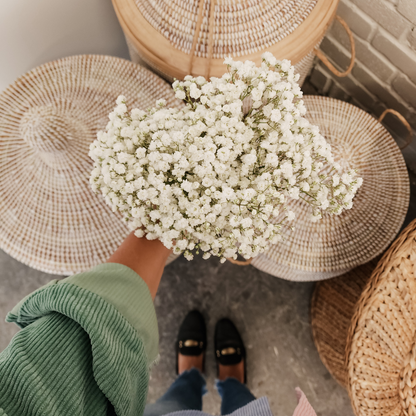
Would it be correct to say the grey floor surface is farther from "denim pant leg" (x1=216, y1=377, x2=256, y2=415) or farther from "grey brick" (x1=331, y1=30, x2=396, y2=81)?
"grey brick" (x1=331, y1=30, x2=396, y2=81)

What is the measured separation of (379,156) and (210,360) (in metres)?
1.00

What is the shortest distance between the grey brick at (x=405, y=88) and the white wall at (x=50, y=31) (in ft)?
3.13

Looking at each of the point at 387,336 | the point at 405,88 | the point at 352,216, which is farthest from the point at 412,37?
the point at 387,336

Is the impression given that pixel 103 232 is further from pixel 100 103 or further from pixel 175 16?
pixel 175 16

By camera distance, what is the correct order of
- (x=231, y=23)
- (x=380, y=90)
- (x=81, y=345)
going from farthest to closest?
(x=380, y=90)
(x=231, y=23)
(x=81, y=345)


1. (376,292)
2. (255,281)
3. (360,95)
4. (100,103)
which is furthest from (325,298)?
(100,103)

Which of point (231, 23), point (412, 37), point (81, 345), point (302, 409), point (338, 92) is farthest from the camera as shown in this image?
point (338, 92)

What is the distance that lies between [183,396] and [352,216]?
82cm

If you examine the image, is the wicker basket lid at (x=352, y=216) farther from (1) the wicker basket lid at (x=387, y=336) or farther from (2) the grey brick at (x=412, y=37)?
(2) the grey brick at (x=412, y=37)

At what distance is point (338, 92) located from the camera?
1.35 meters

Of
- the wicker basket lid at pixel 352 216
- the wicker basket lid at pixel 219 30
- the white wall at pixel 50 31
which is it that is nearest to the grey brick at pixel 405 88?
the wicker basket lid at pixel 352 216

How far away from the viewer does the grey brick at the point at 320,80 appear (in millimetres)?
1351

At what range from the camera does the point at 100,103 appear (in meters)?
0.92

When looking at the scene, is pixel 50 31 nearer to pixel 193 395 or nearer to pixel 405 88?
pixel 405 88
